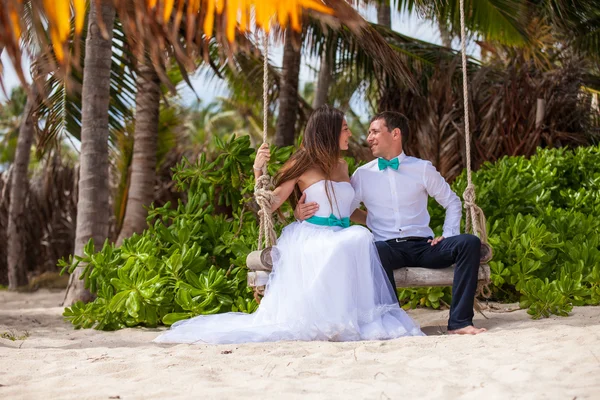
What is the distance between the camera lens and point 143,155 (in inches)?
310

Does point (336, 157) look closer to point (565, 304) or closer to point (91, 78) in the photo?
point (565, 304)

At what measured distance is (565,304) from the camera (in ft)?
15.1

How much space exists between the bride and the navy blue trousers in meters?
0.15

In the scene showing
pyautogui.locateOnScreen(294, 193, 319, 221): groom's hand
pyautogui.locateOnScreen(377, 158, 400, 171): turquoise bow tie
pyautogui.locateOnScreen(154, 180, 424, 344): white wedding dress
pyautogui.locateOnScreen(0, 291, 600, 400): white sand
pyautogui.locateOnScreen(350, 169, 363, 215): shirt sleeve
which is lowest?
pyautogui.locateOnScreen(0, 291, 600, 400): white sand

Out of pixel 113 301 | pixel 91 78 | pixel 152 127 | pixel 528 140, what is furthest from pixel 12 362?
pixel 528 140

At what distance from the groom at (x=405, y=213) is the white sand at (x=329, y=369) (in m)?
0.40

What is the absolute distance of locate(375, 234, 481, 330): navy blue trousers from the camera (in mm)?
4109

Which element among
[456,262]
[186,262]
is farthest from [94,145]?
[456,262]

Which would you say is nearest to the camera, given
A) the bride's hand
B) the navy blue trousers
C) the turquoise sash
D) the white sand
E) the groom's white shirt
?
the white sand

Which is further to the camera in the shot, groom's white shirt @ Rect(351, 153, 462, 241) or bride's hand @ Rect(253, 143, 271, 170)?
groom's white shirt @ Rect(351, 153, 462, 241)

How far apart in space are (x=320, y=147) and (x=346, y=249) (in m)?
0.69

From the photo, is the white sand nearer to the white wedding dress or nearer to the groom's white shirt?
the white wedding dress

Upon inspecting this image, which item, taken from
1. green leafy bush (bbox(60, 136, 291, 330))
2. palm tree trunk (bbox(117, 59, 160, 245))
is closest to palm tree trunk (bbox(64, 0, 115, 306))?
green leafy bush (bbox(60, 136, 291, 330))

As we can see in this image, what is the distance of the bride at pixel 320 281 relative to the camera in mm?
3986
